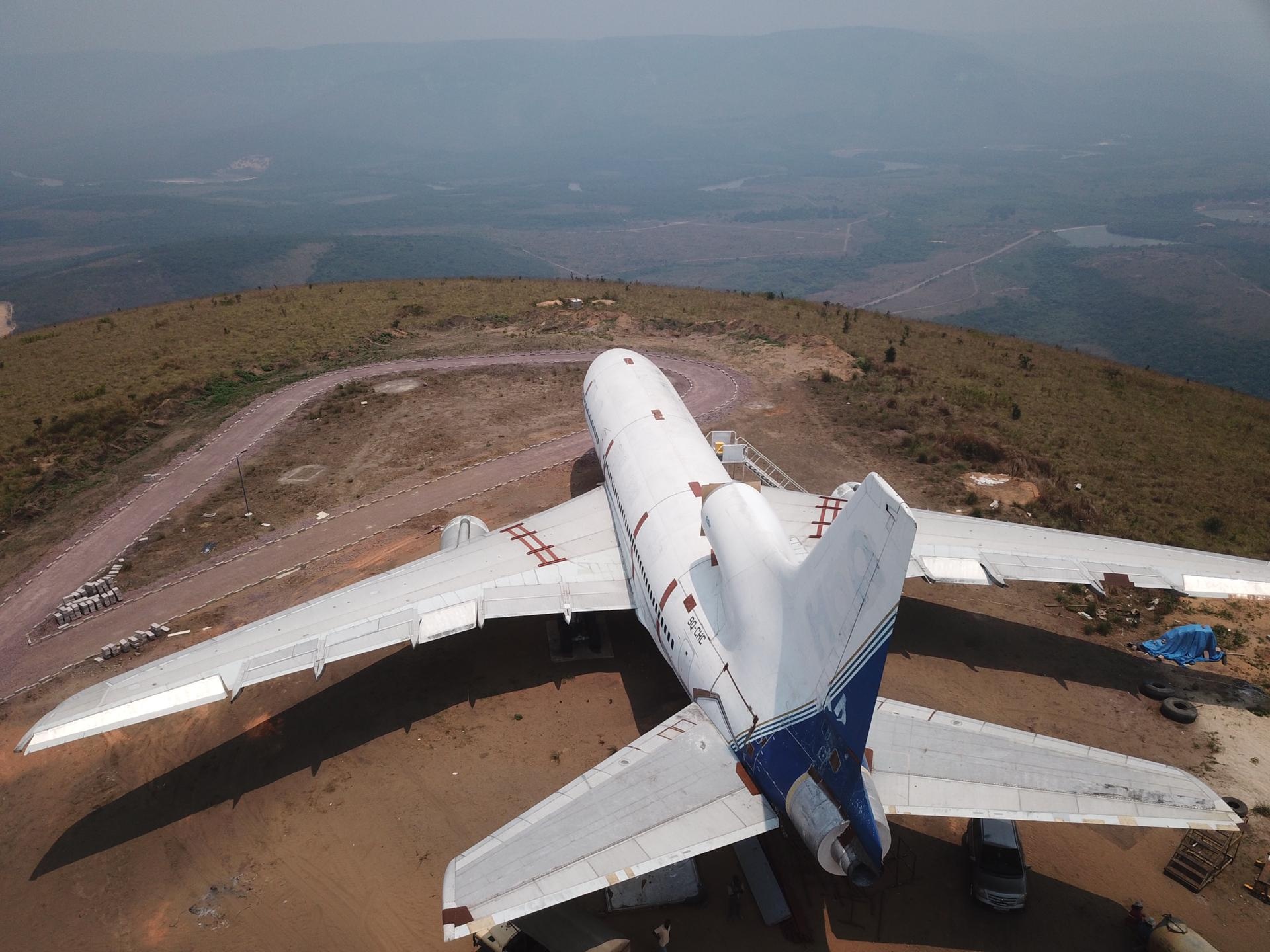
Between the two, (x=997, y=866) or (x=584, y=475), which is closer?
(x=997, y=866)

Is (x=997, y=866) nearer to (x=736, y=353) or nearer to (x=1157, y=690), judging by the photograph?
(x=1157, y=690)

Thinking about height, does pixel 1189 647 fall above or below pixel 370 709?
below

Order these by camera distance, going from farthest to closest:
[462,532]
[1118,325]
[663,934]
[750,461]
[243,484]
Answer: [1118,325], [750,461], [243,484], [462,532], [663,934]

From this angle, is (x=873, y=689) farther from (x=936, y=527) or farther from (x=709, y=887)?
(x=936, y=527)

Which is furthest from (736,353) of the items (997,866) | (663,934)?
(663,934)

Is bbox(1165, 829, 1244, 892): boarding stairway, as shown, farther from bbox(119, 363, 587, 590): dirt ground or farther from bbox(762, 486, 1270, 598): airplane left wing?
bbox(119, 363, 587, 590): dirt ground

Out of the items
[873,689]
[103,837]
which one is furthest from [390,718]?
[873,689]

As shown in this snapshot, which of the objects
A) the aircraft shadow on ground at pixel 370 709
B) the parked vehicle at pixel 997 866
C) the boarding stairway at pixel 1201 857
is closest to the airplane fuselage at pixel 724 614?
the aircraft shadow on ground at pixel 370 709

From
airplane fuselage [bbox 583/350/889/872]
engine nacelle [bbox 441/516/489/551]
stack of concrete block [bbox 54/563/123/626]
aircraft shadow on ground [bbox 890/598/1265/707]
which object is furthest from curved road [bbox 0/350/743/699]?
aircraft shadow on ground [bbox 890/598/1265/707]
